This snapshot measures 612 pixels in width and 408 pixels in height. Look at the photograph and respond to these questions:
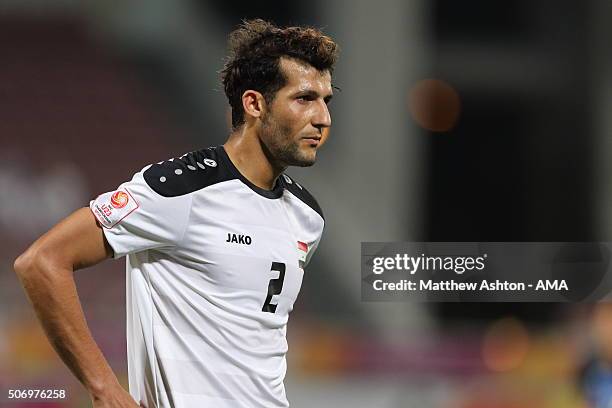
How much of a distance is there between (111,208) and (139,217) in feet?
0.15

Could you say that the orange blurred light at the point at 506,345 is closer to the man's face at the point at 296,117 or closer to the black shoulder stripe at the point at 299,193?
the black shoulder stripe at the point at 299,193

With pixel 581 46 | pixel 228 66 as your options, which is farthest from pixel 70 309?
pixel 581 46

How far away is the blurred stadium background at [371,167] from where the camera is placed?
2.56 metres

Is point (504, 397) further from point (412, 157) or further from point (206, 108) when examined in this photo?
point (206, 108)

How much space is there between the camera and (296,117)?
5.34 feet

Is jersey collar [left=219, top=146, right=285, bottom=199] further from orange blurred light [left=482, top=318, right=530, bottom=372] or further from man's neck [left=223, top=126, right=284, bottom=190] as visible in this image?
orange blurred light [left=482, top=318, right=530, bottom=372]

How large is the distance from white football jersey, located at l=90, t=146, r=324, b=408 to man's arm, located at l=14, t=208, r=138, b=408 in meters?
0.08

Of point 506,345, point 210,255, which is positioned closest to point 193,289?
point 210,255

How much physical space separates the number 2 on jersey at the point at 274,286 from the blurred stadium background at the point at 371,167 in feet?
3.09

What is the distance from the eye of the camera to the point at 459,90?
2.78 meters

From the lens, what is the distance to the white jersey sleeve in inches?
56.0

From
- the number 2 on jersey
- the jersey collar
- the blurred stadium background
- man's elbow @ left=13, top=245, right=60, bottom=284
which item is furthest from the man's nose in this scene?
the blurred stadium background

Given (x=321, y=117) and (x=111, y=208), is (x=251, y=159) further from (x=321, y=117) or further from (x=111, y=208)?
(x=111, y=208)

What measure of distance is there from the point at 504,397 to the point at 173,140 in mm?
1203
